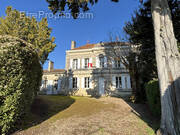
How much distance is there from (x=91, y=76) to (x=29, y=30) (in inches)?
387

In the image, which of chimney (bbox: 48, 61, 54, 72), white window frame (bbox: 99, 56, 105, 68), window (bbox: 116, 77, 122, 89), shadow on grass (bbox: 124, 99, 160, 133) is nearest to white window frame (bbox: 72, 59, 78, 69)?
white window frame (bbox: 99, 56, 105, 68)

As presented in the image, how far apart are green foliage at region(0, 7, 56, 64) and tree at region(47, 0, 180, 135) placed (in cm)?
A: 1053

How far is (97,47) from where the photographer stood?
1602 centimetres

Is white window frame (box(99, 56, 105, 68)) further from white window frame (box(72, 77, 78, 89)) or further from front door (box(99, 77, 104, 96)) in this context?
white window frame (box(72, 77, 78, 89))

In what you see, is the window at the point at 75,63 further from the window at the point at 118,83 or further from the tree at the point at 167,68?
the tree at the point at 167,68

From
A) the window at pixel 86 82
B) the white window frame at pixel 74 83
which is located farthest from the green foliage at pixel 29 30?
the window at pixel 86 82

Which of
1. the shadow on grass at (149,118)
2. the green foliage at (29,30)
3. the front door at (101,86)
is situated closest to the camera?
the shadow on grass at (149,118)

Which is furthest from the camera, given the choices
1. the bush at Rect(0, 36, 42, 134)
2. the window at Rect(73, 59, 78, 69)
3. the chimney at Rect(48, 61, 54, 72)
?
the chimney at Rect(48, 61, 54, 72)

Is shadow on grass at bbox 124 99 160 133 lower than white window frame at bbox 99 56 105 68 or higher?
lower

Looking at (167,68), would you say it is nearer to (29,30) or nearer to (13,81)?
(13,81)

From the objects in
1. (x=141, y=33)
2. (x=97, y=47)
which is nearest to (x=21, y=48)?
(x=141, y=33)

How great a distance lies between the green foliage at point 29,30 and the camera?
1064 centimetres

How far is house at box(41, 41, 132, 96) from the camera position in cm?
1445

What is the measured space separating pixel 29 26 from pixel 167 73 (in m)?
13.3
